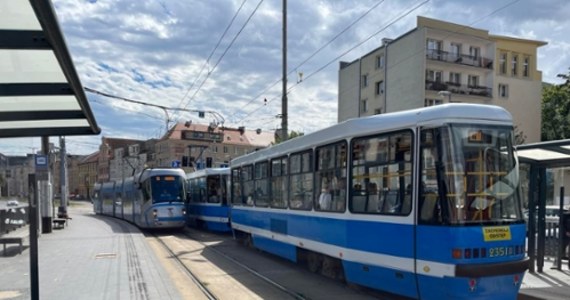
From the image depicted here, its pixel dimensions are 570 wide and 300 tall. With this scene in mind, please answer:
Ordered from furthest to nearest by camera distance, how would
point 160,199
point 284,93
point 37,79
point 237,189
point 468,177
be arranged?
point 160,199, point 284,93, point 237,189, point 468,177, point 37,79

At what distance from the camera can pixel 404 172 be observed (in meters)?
7.09

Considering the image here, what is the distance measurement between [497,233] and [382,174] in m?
1.83

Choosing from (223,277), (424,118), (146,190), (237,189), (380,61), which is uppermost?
(380,61)

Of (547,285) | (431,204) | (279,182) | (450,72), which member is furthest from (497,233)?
(450,72)

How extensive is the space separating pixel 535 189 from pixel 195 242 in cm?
1184

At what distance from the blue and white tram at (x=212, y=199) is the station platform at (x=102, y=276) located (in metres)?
5.61

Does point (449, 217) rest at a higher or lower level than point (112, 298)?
higher

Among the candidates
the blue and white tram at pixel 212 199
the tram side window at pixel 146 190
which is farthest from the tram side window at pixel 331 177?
the tram side window at pixel 146 190

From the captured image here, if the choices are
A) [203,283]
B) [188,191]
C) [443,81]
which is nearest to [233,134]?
[443,81]

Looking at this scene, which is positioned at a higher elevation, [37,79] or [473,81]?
[473,81]

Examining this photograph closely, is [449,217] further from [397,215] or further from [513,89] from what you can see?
[513,89]

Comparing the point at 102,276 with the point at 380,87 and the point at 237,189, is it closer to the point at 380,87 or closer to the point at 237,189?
the point at 237,189

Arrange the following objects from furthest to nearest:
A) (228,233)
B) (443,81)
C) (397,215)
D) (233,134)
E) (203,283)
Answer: (233,134) → (443,81) → (228,233) → (203,283) → (397,215)

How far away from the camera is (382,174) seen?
24.6 feet
